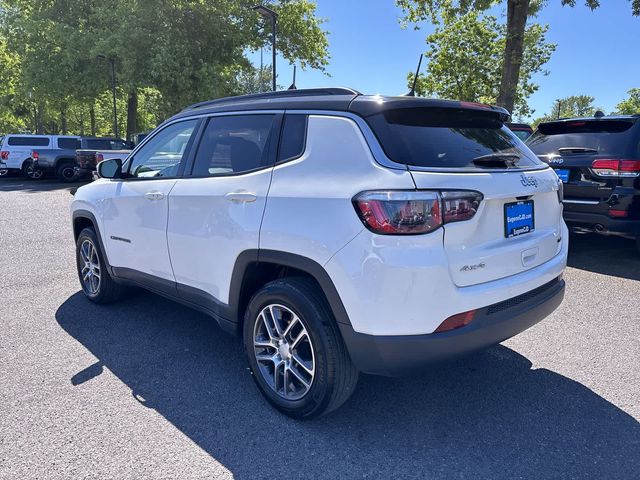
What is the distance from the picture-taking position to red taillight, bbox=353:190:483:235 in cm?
218

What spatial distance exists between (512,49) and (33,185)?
1682 cm

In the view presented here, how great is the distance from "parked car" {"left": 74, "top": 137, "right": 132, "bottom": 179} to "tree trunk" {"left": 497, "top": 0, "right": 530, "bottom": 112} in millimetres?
11076

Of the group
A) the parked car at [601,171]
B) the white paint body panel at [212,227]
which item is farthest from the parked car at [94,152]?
the parked car at [601,171]

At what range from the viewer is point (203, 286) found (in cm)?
320

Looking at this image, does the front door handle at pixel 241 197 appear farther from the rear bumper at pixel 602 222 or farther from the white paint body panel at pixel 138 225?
the rear bumper at pixel 602 222

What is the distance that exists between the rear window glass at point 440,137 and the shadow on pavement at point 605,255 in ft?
11.5

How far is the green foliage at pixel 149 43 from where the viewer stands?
21.8 m

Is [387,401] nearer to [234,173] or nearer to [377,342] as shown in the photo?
[377,342]

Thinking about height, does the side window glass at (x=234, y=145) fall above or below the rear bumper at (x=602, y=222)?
above

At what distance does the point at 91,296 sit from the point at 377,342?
11.2 ft

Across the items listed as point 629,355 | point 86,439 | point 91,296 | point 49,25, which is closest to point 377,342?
point 86,439

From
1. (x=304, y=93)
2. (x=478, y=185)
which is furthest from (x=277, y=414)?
(x=304, y=93)

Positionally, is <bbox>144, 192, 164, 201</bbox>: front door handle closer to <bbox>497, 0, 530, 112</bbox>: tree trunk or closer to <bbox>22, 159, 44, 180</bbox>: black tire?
<bbox>497, 0, 530, 112</bbox>: tree trunk

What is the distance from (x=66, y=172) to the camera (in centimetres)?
1834
